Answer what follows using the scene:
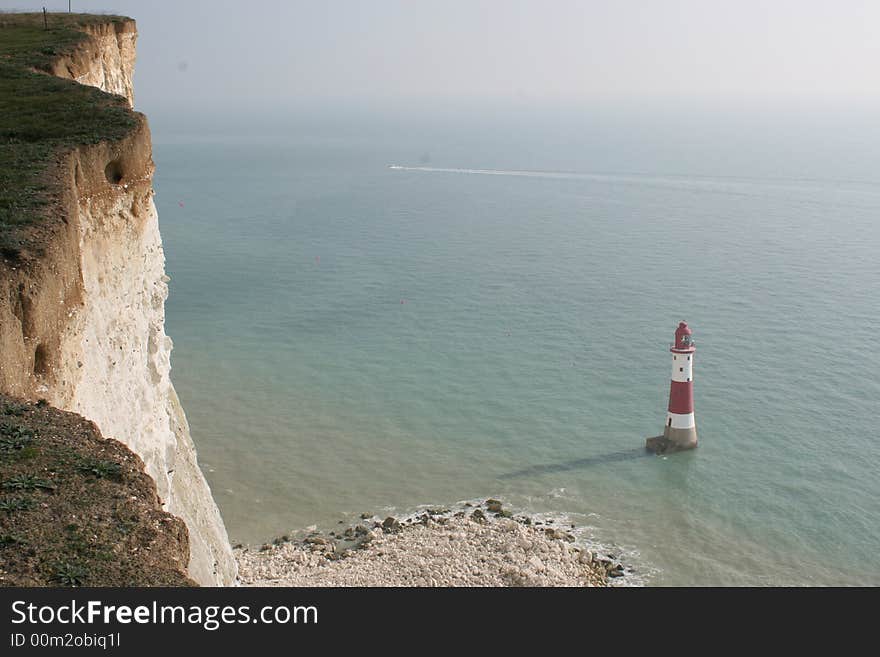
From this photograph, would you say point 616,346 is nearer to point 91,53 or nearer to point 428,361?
point 428,361

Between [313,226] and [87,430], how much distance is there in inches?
2317

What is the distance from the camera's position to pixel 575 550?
23625 mm

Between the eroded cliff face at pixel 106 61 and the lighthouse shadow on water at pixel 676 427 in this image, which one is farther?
the lighthouse shadow on water at pixel 676 427

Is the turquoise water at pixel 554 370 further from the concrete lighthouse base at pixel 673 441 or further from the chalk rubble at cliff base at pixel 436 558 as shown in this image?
the chalk rubble at cliff base at pixel 436 558

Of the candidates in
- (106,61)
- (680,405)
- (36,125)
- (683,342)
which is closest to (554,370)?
(680,405)

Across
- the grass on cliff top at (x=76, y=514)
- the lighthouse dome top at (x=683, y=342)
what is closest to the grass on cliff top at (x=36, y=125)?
the grass on cliff top at (x=76, y=514)

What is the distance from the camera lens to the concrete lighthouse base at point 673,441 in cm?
3020

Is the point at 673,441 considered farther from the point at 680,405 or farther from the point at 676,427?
the point at 680,405

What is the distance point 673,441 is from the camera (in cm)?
3025

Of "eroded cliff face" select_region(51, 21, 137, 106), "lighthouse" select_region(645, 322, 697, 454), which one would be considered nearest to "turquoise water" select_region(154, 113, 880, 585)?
"lighthouse" select_region(645, 322, 697, 454)

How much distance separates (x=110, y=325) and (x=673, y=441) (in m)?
21.2

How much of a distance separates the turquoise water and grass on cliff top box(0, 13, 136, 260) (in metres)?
12.9

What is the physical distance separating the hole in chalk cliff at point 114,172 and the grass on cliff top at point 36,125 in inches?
17.2

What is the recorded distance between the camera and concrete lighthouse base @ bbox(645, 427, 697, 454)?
30.2 meters
